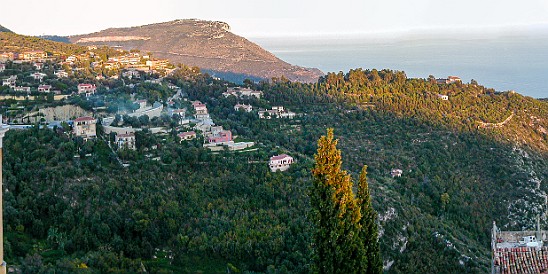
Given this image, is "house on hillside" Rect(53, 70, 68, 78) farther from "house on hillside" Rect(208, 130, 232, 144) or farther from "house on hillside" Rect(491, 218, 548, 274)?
"house on hillside" Rect(491, 218, 548, 274)

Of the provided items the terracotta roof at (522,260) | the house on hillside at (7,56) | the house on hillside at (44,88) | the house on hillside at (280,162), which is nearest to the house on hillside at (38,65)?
the house on hillside at (7,56)

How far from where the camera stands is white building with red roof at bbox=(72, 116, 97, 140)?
1852cm

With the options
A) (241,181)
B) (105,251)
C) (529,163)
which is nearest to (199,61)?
(529,163)

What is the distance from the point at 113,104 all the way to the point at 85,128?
14.7 ft

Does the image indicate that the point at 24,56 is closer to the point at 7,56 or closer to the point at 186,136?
the point at 7,56

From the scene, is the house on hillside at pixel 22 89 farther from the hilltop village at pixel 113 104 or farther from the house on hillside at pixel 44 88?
the house on hillside at pixel 44 88

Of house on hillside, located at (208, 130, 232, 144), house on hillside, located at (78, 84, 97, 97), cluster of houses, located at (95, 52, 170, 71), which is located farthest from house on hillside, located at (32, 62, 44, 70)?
house on hillside, located at (208, 130, 232, 144)

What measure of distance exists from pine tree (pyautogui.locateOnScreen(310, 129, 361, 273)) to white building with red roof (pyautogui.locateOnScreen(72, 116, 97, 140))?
39.2 feet

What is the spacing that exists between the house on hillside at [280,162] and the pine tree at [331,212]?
9756 millimetres

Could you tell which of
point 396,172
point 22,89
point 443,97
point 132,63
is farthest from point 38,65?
point 443,97

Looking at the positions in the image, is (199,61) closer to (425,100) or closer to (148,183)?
(425,100)

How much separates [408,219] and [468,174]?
592 centimetres

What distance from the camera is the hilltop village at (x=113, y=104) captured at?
1927cm

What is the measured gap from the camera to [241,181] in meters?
16.8
